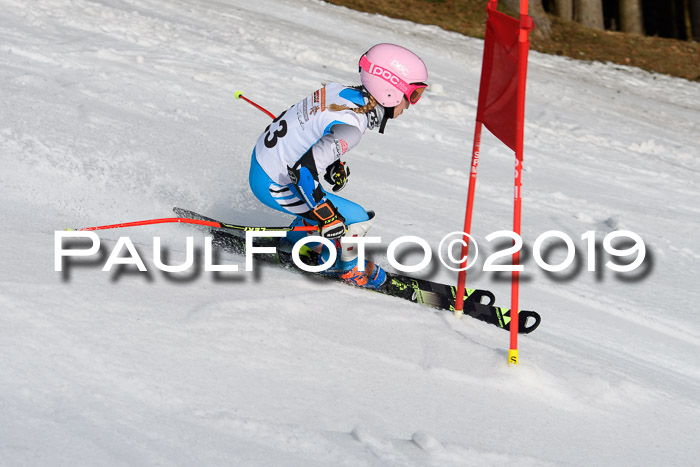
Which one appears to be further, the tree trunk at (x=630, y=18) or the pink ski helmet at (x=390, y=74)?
the tree trunk at (x=630, y=18)

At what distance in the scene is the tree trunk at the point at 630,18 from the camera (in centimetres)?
1983

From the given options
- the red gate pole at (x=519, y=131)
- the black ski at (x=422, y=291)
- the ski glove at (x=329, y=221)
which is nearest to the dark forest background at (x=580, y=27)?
the black ski at (x=422, y=291)

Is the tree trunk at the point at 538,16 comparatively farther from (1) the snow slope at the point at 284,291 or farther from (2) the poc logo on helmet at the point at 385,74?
(2) the poc logo on helmet at the point at 385,74

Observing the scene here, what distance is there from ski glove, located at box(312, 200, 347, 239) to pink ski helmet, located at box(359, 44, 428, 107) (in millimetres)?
702

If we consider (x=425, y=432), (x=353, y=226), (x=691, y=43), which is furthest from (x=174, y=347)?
(x=691, y=43)

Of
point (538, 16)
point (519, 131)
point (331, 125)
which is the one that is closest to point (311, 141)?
point (331, 125)

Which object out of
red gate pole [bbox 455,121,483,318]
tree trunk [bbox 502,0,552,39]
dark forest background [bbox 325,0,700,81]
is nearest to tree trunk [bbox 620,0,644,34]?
dark forest background [bbox 325,0,700,81]

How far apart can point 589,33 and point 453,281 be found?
14509mm

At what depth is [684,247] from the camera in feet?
24.6

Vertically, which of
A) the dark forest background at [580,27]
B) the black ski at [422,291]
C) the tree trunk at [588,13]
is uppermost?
the tree trunk at [588,13]

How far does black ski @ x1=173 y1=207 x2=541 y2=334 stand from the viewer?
15.2 feet

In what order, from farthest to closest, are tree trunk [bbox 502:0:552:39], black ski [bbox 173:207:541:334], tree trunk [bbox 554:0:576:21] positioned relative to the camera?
tree trunk [bbox 554:0:576:21] → tree trunk [bbox 502:0:552:39] → black ski [bbox 173:207:541:334]

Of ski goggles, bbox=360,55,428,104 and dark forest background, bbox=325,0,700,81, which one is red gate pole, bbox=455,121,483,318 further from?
dark forest background, bbox=325,0,700,81

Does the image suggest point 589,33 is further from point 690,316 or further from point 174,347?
point 174,347
